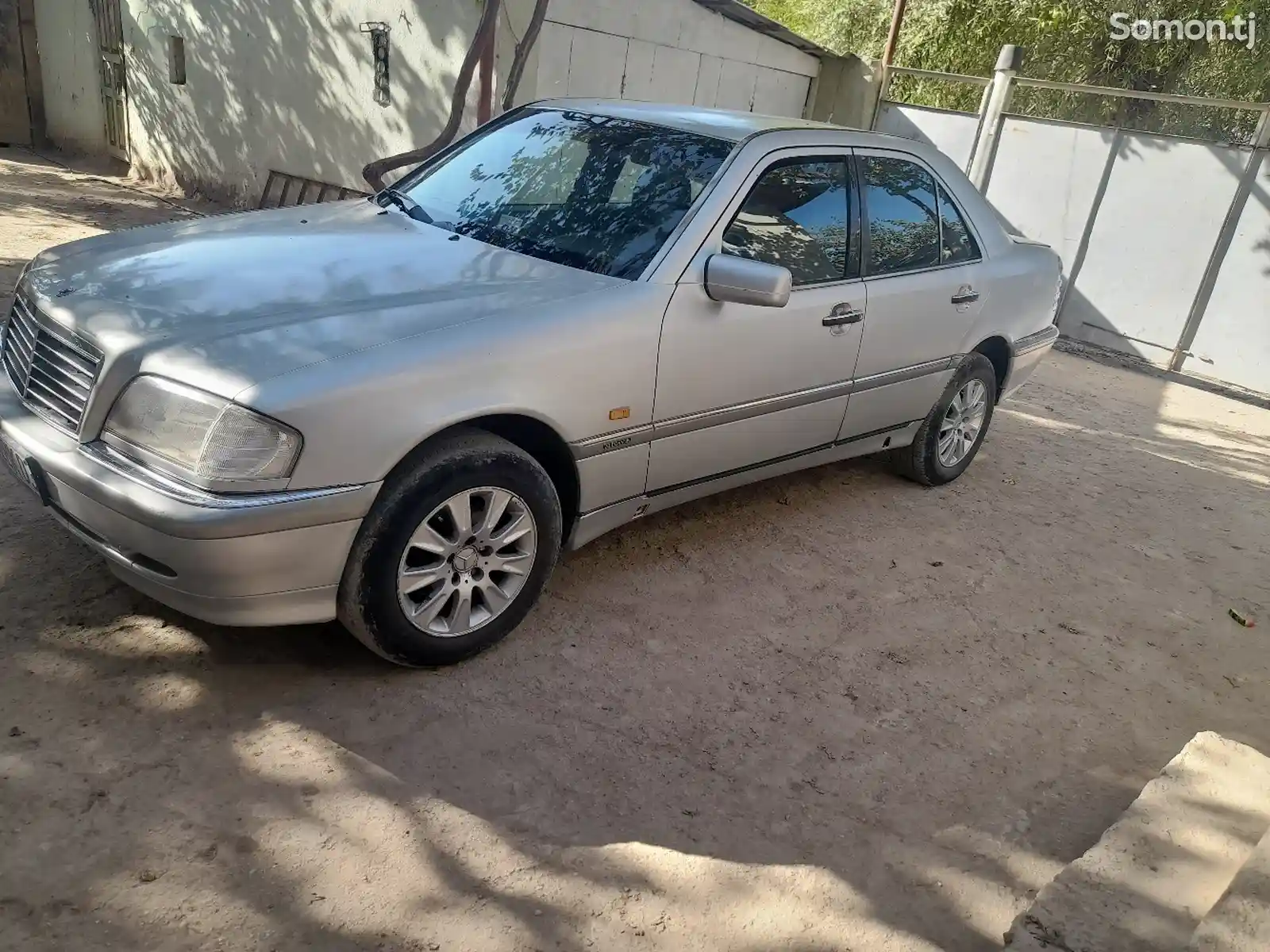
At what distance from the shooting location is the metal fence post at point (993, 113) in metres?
10.2

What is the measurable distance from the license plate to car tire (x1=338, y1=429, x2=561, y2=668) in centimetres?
100

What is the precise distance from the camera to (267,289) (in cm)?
310

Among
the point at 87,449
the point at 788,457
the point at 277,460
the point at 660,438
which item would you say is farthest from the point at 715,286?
the point at 87,449

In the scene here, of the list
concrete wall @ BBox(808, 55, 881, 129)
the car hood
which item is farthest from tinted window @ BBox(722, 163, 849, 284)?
concrete wall @ BBox(808, 55, 881, 129)

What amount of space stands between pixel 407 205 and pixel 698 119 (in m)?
1.28

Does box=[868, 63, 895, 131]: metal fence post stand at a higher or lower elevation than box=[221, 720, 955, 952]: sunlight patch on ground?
higher

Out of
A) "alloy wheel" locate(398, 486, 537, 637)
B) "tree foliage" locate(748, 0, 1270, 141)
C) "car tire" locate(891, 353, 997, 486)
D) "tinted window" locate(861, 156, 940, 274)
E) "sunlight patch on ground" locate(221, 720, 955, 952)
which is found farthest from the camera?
"tree foliage" locate(748, 0, 1270, 141)

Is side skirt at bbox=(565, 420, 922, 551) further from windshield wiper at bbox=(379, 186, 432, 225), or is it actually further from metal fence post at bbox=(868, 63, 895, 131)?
metal fence post at bbox=(868, 63, 895, 131)

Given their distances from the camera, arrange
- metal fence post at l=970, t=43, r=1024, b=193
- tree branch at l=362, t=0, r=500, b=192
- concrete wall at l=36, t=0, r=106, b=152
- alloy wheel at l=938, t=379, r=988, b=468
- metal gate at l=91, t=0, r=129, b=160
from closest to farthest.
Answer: alloy wheel at l=938, t=379, r=988, b=468 < tree branch at l=362, t=0, r=500, b=192 < metal fence post at l=970, t=43, r=1024, b=193 < metal gate at l=91, t=0, r=129, b=160 < concrete wall at l=36, t=0, r=106, b=152

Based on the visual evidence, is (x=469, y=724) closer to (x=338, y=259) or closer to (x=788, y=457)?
(x=338, y=259)

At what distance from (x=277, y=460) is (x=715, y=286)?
1635mm

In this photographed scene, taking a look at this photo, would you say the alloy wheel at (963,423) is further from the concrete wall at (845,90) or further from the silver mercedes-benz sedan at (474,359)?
the concrete wall at (845,90)

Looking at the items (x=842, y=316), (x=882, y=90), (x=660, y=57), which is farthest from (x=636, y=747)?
(x=882, y=90)

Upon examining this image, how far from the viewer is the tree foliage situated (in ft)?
46.4
